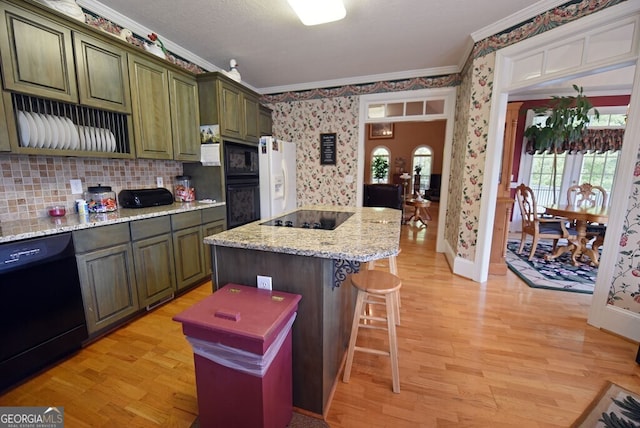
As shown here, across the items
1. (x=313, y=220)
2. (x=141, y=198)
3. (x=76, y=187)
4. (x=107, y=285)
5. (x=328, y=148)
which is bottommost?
(x=107, y=285)

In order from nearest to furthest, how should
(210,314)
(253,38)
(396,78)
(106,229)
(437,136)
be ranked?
(210,314) → (106,229) → (253,38) → (396,78) → (437,136)

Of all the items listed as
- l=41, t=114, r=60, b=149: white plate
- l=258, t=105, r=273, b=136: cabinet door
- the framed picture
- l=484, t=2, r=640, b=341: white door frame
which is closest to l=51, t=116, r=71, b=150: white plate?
l=41, t=114, r=60, b=149: white plate

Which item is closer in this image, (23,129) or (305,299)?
(305,299)

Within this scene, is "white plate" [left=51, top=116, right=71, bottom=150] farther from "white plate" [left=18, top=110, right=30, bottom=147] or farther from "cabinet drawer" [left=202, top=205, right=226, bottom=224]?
"cabinet drawer" [left=202, top=205, right=226, bottom=224]

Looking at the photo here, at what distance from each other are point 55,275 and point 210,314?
1.30 metres

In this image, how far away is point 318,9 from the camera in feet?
6.26

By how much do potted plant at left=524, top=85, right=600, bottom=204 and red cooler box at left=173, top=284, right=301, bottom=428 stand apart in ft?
15.7

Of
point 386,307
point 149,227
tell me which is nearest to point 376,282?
point 386,307

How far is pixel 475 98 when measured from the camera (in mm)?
2842

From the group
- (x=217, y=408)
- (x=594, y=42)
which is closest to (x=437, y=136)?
(x=594, y=42)

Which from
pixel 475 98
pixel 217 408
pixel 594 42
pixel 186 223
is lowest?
pixel 217 408

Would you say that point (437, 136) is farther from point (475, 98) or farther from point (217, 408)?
point (217, 408)

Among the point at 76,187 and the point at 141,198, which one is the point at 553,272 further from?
the point at 76,187

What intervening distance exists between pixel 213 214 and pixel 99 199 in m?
0.95
